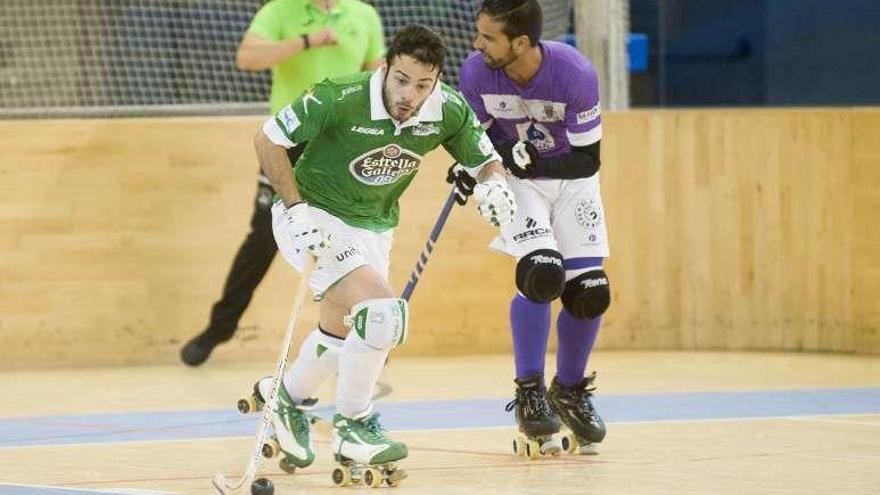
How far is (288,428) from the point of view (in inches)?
262

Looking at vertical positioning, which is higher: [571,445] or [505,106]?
[505,106]

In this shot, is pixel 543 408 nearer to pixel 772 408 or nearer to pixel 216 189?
pixel 772 408

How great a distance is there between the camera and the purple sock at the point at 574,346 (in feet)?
24.2

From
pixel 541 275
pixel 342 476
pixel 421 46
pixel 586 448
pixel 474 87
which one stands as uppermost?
pixel 421 46

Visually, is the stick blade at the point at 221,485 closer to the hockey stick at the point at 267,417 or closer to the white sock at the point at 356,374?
the hockey stick at the point at 267,417

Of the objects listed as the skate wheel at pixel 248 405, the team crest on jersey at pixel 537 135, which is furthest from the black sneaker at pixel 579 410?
the skate wheel at pixel 248 405

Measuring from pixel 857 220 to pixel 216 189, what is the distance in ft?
12.3

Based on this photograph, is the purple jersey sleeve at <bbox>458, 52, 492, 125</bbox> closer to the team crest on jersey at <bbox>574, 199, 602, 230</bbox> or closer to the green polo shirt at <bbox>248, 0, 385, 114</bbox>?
the team crest on jersey at <bbox>574, 199, 602, 230</bbox>

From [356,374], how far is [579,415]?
1.22 meters

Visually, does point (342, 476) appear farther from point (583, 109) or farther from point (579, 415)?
point (583, 109)

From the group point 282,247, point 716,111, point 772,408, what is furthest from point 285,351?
point 716,111

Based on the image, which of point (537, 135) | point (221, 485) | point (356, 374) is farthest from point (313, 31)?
point (221, 485)

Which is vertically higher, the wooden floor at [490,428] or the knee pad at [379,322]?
the knee pad at [379,322]

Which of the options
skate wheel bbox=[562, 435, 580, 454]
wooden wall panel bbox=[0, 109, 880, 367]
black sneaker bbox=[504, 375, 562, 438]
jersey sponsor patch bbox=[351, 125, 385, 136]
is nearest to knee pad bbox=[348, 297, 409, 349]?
jersey sponsor patch bbox=[351, 125, 385, 136]
